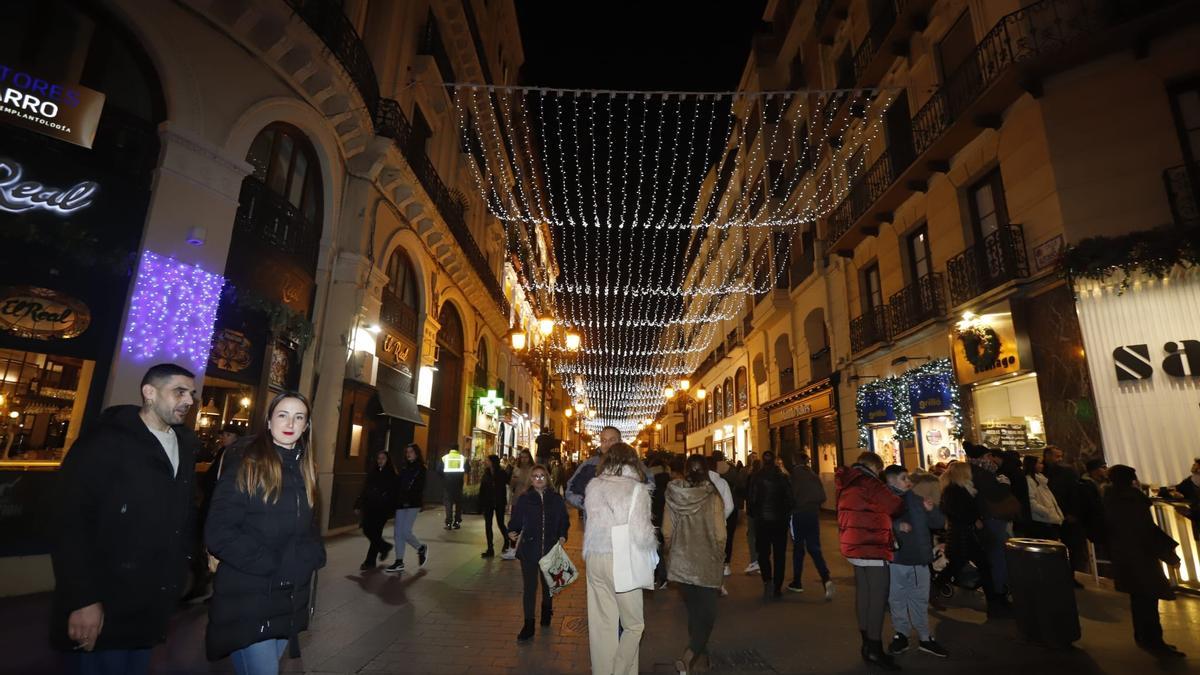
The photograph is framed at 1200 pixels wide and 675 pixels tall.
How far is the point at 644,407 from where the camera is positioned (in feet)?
226

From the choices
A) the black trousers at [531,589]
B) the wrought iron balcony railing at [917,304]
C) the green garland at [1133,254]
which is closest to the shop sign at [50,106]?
Answer: the black trousers at [531,589]

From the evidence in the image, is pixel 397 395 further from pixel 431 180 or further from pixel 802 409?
pixel 802 409

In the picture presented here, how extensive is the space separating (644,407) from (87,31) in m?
64.4

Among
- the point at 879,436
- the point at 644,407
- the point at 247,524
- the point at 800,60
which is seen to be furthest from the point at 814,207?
the point at 644,407

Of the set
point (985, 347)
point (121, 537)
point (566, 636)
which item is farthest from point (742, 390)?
point (121, 537)

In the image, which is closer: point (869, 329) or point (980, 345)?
point (980, 345)

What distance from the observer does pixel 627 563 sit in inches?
153

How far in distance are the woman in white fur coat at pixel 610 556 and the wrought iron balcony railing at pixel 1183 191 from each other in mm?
9751

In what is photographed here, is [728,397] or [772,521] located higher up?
[728,397]

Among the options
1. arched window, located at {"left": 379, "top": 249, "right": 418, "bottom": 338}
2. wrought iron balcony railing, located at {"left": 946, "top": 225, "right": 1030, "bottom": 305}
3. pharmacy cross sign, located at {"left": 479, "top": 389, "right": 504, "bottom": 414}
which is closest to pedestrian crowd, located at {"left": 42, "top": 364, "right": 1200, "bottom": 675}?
wrought iron balcony railing, located at {"left": 946, "top": 225, "right": 1030, "bottom": 305}

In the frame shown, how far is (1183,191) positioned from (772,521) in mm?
8220

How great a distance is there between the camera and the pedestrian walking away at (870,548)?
4766 mm

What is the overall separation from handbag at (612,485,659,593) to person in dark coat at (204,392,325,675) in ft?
6.40

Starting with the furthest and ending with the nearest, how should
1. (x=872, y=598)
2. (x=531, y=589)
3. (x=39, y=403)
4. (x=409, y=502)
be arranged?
1. (x=409, y=502)
2. (x=39, y=403)
3. (x=531, y=589)
4. (x=872, y=598)
